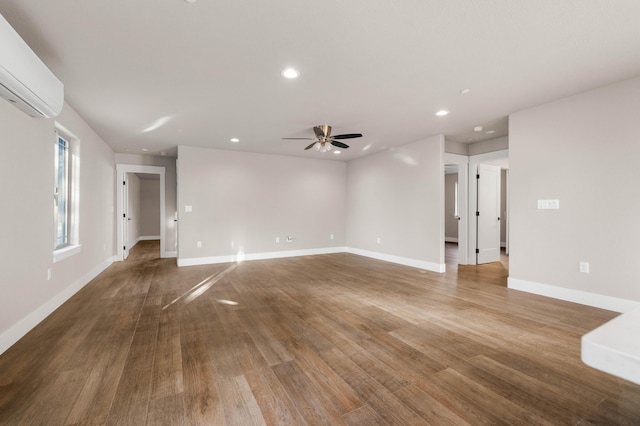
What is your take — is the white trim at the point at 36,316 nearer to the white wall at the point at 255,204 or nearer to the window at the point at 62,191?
the window at the point at 62,191

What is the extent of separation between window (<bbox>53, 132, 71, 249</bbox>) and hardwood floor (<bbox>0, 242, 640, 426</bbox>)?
88cm

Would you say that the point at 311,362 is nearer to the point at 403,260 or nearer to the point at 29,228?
the point at 29,228

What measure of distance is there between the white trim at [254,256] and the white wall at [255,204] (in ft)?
0.07

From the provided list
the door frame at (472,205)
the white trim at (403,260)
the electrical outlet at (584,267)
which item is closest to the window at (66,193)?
the white trim at (403,260)

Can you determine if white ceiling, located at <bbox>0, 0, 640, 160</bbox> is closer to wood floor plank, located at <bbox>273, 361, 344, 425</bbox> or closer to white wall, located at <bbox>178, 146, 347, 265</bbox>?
white wall, located at <bbox>178, 146, 347, 265</bbox>

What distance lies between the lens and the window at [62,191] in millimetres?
3641

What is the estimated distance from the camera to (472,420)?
148 centimetres

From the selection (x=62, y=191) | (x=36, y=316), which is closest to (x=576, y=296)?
(x=36, y=316)

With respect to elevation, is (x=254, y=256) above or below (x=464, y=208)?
below

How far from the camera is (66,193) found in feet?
12.8

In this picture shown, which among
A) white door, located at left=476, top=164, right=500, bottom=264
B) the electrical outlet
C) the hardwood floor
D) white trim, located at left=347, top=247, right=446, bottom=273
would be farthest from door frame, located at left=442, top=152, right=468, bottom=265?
the electrical outlet

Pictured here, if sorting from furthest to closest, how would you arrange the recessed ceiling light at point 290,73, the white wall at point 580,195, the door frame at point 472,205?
1. the door frame at point 472,205
2. the white wall at point 580,195
3. the recessed ceiling light at point 290,73

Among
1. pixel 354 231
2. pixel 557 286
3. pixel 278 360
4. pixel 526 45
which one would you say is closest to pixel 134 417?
pixel 278 360

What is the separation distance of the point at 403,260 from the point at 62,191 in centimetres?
578
